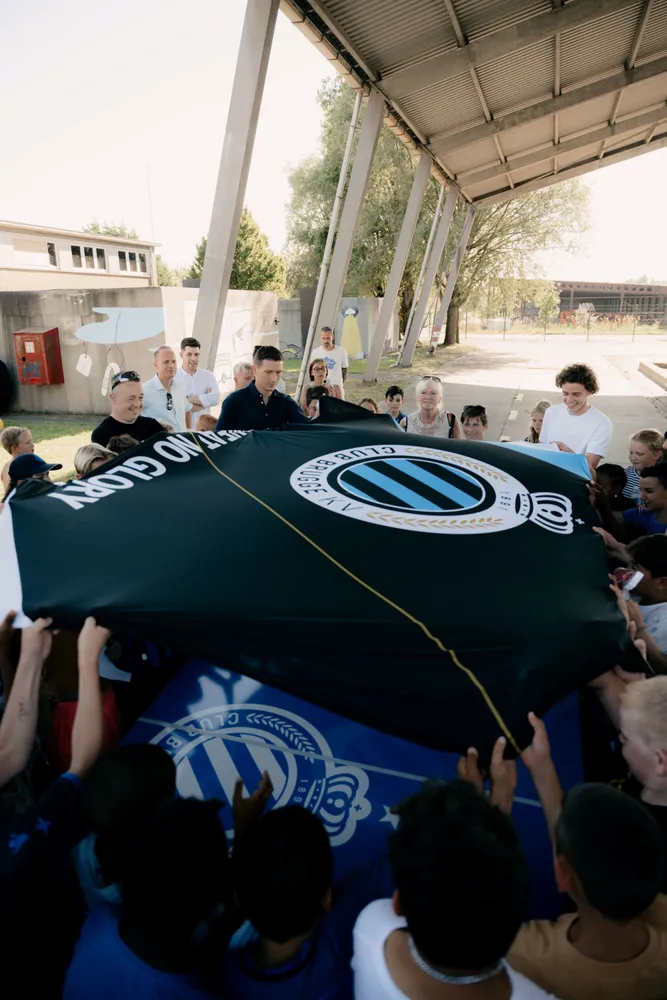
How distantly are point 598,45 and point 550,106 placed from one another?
2.19 meters

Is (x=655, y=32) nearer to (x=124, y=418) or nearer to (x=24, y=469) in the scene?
(x=124, y=418)

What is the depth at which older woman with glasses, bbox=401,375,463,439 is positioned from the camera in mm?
5250

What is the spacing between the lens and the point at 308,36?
8.98m

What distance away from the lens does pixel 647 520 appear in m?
3.84

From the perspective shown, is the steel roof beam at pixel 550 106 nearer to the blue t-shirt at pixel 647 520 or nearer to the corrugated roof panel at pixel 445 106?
the corrugated roof panel at pixel 445 106

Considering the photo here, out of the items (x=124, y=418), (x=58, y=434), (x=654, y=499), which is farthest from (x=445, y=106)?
(x=654, y=499)

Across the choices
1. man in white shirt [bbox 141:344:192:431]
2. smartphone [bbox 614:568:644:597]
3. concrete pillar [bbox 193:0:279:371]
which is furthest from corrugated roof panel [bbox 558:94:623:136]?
smartphone [bbox 614:568:644:597]

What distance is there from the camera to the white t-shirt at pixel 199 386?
7.21m

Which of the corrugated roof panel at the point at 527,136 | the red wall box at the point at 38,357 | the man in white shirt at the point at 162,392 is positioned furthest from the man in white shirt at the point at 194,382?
the corrugated roof panel at the point at 527,136

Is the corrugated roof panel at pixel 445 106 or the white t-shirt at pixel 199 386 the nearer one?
the white t-shirt at pixel 199 386

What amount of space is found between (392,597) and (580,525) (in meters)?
1.09

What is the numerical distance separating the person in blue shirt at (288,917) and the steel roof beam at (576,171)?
84.2 ft

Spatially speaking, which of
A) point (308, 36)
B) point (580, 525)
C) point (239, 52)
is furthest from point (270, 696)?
point (308, 36)

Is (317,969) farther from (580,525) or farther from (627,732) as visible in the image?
(580,525)
